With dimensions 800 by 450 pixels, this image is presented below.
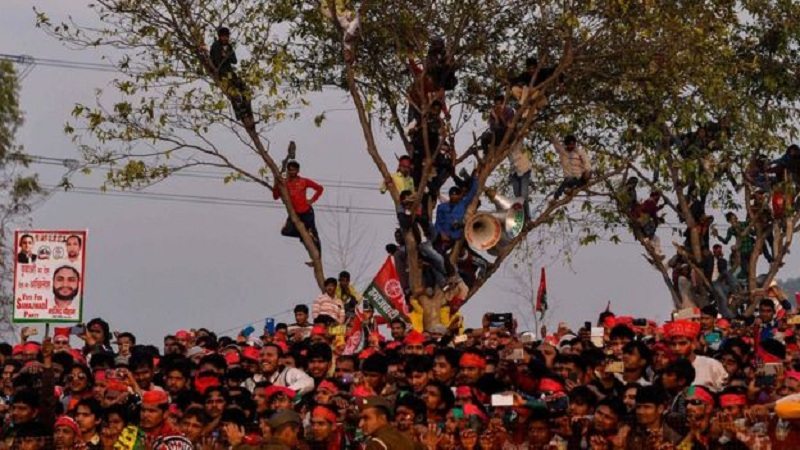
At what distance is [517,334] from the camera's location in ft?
88.0

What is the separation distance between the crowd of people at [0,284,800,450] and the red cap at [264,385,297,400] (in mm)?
20

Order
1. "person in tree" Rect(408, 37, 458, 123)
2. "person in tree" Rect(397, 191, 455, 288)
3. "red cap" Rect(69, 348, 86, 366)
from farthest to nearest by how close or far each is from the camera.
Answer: "person in tree" Rect(408, 37, 458, 123) < "person in tree" Rect(397, 191, 455, 288) < "red cap" Rect(69, 348, 86, 366)

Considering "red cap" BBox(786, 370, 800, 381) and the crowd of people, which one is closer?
the crowd of people

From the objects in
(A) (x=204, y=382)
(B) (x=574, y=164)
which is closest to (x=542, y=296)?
(B) (x=574, y=164)

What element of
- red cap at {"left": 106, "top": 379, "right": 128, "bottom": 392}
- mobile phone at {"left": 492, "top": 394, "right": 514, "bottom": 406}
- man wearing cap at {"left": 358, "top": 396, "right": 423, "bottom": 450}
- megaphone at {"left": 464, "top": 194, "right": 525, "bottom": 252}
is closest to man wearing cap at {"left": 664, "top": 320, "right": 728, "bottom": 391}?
mobile phone at {"left": 492, "top": 394, "right": 514, "bottom": 406}

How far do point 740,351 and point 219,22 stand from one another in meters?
10.8

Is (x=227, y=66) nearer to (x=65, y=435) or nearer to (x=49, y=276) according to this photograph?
(x=49, y=276)

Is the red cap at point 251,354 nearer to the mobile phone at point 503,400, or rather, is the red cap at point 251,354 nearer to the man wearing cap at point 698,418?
the mobile phone at point 503,400

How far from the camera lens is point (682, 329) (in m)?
20.0

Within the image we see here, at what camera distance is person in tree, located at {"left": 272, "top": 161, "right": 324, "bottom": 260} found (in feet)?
97.6

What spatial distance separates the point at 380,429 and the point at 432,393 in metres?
2.43

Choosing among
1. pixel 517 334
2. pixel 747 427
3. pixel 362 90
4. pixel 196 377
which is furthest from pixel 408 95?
pixel 747 427

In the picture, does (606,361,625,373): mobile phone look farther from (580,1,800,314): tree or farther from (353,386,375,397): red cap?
(580,1,800,314): tree

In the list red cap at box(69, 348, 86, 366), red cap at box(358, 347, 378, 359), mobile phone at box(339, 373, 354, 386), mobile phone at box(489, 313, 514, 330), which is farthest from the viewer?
mobile phone at box(489, 313, 514, 330)
